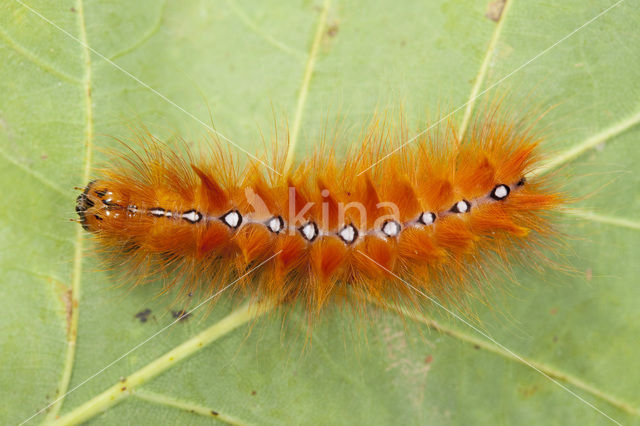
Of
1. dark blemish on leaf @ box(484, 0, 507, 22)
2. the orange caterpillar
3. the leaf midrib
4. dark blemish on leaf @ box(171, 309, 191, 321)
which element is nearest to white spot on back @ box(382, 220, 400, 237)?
the orange caterpillar

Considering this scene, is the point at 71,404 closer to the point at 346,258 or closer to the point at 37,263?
the point at 37,263

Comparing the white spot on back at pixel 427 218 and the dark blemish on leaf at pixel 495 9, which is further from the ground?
the dark blemish on leaf at pixel 495 9

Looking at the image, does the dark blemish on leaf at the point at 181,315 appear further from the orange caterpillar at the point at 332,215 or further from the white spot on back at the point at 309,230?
the white spot on back at the point at 309,230

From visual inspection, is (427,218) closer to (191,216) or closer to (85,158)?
(191,216)

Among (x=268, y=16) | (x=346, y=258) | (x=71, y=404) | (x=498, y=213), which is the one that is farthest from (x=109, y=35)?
(x=498, y=213)

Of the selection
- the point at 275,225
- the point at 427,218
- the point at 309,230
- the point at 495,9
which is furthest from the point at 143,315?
the point at 495,9

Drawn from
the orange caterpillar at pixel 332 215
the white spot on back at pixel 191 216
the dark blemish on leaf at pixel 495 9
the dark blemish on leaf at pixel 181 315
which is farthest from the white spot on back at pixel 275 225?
the dark blemish on leaf at pixel 495 9

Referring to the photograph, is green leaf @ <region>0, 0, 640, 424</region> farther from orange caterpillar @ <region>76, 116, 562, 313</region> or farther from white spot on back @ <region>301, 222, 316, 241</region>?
white spot on back @ <region>301, 222, 316, 241</region>
